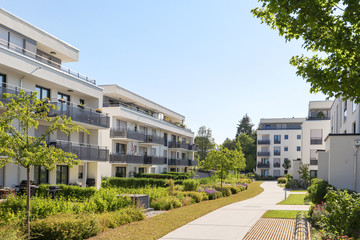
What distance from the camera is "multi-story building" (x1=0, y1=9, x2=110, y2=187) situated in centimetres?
2130

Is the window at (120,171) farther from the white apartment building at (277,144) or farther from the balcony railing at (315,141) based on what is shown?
the white apartment building at (277,144)

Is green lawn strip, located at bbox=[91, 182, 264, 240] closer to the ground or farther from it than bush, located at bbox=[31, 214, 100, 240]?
closer to the ground

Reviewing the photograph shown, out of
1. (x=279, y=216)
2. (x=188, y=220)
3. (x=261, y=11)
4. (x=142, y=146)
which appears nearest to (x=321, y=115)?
(x=142, y=146)

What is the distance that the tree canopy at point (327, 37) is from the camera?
6.88 meters

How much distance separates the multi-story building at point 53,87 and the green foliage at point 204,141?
54601mm

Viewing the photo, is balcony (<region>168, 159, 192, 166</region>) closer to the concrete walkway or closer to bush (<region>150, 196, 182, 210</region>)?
bush (<region>150, 196, 182, 210</region>)

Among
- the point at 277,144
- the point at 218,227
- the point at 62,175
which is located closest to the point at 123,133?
the point at 62,175

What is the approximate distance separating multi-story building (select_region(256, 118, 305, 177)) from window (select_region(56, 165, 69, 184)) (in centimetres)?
→ 5606

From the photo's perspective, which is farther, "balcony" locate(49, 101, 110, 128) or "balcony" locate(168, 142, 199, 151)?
"balcony" locate(168, 142, 199, 151)

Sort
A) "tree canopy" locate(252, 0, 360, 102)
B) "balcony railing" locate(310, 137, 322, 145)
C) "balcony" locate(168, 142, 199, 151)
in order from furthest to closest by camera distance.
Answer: "balcony" locate(168, 142, 199, 151) → "balcony railing" locate(310, 137, 322, 145) → "tree canopy" locate(252, 0, 360, 102)

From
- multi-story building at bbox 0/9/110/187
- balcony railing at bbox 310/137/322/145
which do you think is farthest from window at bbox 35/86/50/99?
balcony railing at bbox 310/137/322/145

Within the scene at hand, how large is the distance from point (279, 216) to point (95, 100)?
18.7 m

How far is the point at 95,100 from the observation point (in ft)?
97.1

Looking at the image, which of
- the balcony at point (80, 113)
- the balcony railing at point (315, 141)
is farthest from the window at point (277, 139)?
the balcony at point (80, 113)
